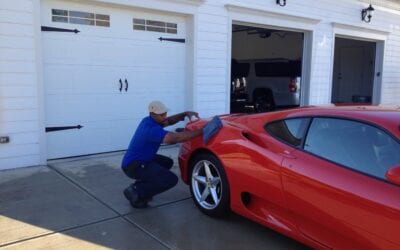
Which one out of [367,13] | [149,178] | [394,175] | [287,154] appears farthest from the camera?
[367,13]

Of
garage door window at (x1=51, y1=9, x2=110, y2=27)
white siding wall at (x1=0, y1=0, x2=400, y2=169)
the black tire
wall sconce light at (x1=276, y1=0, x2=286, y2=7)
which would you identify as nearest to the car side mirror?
the black tire

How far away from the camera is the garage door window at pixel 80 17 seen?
6.25 m

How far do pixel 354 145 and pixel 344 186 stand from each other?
36 cm

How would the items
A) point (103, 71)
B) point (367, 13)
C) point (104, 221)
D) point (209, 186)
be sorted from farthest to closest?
point (367, 13) → point (103, 71) → point (209, 186) → point (104, 221)

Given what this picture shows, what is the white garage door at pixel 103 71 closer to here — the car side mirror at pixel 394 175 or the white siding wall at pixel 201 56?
the white siding wall at pixel 201 56

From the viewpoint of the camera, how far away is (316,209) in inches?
122

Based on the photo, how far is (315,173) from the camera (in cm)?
314

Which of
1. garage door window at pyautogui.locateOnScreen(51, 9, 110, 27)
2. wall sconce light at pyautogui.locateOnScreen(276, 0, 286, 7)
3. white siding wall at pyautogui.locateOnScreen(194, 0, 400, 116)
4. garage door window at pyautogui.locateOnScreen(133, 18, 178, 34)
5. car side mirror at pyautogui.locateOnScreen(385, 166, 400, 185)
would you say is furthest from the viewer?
wall sconce light at pyautogui.locateOnScreen(276, 0, 286, 7)

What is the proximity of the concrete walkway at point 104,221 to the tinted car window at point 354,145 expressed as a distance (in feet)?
3.19

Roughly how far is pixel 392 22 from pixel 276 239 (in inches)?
456

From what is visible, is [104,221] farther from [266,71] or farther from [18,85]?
[266,71]

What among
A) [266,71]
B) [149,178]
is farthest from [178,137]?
[266,71]

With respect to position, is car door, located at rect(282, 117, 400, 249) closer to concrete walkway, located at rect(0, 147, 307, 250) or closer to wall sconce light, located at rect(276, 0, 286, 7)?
concrete walkway, located at rect(0, 147, 307, 250)

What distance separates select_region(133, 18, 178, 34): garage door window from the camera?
716cm
